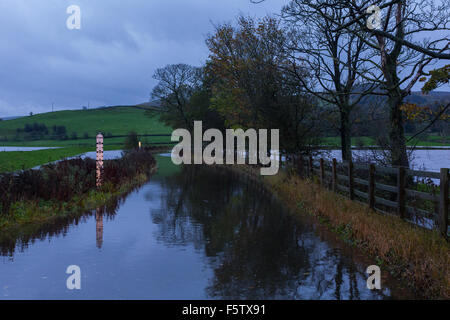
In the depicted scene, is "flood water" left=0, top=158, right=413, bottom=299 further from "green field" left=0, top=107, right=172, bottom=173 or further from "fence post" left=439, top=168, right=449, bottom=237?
"green field" left=0, top=107, right=172, bottom=173

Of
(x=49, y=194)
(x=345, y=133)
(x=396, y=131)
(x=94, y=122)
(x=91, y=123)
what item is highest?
(x=94, y=122)

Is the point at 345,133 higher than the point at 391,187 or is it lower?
higher

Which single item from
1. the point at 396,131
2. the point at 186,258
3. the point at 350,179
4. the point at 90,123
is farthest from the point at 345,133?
the point at 90,123

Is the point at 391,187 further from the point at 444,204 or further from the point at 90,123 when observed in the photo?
the point at 90,123

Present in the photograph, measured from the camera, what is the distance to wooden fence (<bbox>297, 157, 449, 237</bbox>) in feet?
29.2

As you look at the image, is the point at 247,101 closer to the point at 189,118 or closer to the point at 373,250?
the point at 373,250

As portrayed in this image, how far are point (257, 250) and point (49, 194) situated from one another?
904 centimetres

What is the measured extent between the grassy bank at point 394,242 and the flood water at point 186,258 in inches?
12.1

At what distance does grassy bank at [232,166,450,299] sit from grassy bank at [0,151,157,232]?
24.5 feet

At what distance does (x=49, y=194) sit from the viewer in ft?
52.1

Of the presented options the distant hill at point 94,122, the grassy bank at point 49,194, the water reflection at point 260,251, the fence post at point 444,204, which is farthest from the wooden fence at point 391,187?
the distant hill at point 94,122

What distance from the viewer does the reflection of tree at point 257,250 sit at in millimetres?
6973

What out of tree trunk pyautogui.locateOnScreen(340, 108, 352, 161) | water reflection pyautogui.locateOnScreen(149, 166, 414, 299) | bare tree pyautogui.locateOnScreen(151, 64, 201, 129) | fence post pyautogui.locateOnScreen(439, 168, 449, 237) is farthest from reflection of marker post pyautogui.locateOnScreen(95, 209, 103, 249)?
bare tree pyautogui.locateOnScreen(151, 64, 201, 129)

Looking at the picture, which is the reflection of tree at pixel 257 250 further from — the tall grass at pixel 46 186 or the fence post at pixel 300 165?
the fence post at pixel 300 165
